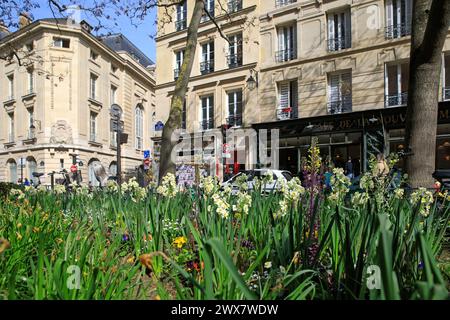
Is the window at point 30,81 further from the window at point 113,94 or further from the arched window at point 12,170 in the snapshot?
the window at point 113,94

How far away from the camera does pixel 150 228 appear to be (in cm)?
273

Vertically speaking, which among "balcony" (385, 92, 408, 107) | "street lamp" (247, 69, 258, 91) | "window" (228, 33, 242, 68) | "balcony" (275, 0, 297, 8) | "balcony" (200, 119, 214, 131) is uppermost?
"balcony" (275, 0, 297, 8)

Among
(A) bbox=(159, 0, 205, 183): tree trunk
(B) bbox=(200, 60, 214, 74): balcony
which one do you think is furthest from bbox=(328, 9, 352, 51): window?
(A) bbox=(159, 0, 205, 183): tree trunk

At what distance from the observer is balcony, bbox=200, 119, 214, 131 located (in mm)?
21328

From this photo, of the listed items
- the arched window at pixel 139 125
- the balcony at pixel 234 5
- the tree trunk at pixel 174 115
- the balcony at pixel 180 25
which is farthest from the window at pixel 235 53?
the arched window at pixel 139 125

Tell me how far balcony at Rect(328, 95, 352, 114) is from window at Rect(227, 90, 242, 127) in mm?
5337

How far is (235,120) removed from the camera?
20.3 meters

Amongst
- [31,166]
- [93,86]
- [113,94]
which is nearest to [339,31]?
[93,86]

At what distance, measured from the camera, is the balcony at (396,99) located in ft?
50.1

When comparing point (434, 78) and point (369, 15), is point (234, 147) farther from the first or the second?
point (434, 78)

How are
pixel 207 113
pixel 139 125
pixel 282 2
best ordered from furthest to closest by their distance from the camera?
pixel 139 125
pixel 207 113
pixel 282 2

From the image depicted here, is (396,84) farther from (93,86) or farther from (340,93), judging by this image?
(93,86)

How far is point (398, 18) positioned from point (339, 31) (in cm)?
276

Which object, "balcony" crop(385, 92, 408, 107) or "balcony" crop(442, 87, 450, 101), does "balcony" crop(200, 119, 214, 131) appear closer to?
"balcony" crop(385, 92, 408, 107)
